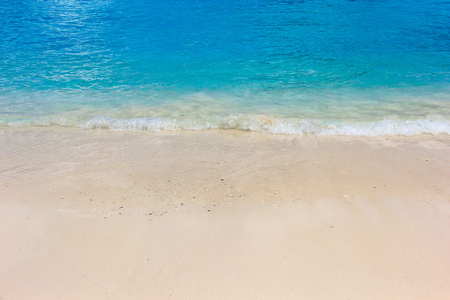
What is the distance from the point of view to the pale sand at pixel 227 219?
2.70 m

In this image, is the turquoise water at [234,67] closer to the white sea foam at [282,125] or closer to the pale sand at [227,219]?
the white sea foam at [282,125]

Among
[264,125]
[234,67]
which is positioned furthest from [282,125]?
Result: [234,67]

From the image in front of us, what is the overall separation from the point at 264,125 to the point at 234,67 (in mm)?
4010

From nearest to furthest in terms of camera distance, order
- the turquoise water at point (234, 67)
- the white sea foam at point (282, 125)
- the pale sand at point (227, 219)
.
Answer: the pale sand at point (227, 219)
the white sea foam at point (282, 125)
the turquoise water at point (234, 67)

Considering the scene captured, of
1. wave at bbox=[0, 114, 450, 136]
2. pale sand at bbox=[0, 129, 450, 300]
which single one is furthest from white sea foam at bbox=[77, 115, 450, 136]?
pale sand at bbox=[0, 129, 450, 300]

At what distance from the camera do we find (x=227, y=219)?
3402 mm

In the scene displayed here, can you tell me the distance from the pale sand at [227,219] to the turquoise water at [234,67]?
1.12 meters

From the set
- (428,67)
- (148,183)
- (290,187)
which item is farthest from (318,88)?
(148,183)

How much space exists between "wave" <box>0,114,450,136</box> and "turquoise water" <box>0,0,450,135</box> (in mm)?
21

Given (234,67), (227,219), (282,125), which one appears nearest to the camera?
(227,219)

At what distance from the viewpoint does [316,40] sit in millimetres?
10875

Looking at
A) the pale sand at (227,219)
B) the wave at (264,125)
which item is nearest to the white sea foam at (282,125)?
the wave at (264,125)

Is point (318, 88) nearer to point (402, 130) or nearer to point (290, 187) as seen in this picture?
point (402, 130)

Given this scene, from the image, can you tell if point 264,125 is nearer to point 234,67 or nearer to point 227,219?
point 227,219
